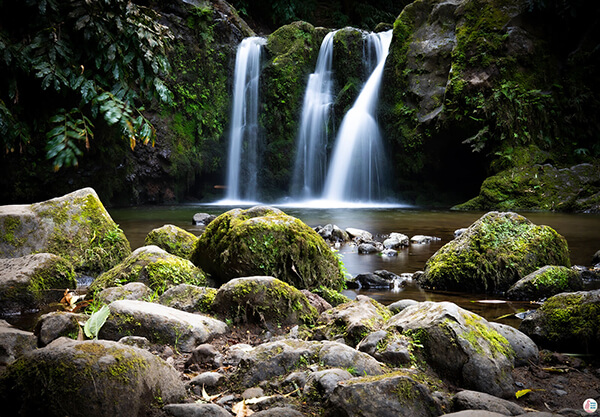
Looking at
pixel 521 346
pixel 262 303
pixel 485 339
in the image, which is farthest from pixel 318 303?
pixel 521 346

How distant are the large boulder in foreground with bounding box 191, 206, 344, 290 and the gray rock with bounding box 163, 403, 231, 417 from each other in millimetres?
2008

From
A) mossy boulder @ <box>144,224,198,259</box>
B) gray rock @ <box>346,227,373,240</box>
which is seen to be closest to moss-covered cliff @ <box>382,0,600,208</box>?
gray rock @ <box>346,227,373,240</box>

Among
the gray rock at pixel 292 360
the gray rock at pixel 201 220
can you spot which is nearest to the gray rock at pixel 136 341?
the gray rock at pixel 292 360

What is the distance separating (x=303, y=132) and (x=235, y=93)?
3549 mm

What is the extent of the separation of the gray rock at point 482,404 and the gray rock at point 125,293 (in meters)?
2.35

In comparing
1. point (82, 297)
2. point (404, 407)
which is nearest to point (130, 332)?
point (82, 297)

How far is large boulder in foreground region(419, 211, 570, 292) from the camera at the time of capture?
14.8ft

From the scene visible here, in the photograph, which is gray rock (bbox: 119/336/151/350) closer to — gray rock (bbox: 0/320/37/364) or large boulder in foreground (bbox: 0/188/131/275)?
gray rock (bbox: 0/320/37/364)

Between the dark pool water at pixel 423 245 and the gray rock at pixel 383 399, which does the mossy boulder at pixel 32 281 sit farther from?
the gray rock at pixel 383 399

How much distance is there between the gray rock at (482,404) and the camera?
6.40 feet

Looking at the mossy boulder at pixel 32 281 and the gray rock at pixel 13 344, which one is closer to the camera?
the gray rock at pixel 13 344

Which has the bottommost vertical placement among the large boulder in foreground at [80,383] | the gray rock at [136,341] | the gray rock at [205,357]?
the gray rock at [205,357]

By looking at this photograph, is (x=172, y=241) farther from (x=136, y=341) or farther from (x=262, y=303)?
(x=136, y=341)

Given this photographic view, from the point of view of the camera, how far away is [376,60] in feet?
59.7
